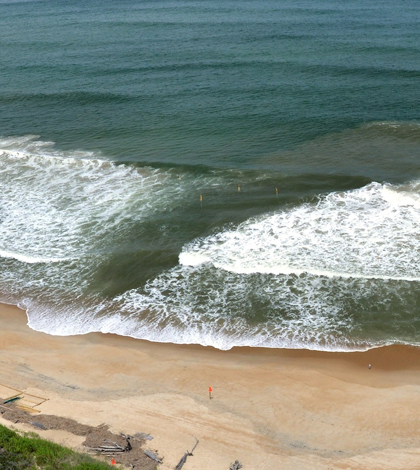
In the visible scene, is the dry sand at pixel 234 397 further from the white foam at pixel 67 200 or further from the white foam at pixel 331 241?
the white foam at pixel 67 200

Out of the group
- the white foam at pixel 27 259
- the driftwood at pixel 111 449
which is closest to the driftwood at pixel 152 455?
the driftwood at pixel 111 449

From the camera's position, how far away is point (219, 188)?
43.9 meters

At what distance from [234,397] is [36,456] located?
9130 mm

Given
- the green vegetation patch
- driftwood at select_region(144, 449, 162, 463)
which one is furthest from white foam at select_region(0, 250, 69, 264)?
driftwood at select_region(144, 449, 162, 463)

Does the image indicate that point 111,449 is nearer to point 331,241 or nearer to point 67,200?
point 331,241

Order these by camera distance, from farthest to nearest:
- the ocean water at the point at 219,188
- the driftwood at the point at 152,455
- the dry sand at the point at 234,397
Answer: the ocean water at the point at 219,188 → the dry sand at the point at 234,397 → the driftwood at the point at 152,455

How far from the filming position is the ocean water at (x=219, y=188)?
3148 centimetres

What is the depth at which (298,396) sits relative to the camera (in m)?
25.5

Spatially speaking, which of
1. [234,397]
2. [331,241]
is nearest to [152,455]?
[234,397]

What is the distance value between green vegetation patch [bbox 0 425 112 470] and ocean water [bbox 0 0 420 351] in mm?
9032

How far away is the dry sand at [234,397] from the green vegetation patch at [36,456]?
1.14 metres

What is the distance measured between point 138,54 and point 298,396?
207ft

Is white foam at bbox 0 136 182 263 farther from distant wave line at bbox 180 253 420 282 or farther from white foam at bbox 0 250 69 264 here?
distant wave line at bbox 180 253 420 282

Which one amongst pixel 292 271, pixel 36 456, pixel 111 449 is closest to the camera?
pixel 36 456
